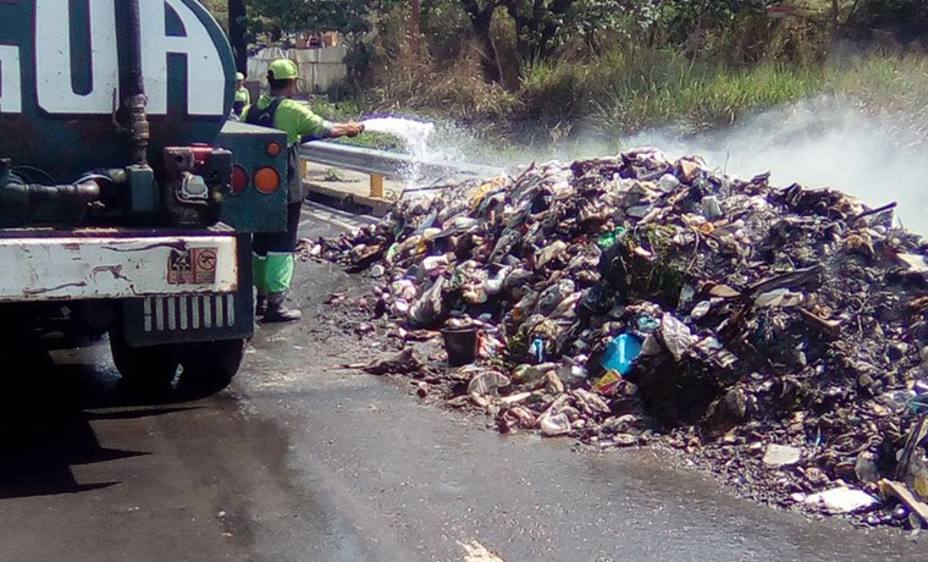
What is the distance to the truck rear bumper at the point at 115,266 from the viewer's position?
4.68 metres

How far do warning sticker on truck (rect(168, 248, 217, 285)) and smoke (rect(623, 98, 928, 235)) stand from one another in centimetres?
615

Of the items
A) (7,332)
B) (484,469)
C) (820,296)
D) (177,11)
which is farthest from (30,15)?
(820,296)

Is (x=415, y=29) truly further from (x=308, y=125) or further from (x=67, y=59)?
(x=67, y=59)

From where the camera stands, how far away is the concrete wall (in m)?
30.6

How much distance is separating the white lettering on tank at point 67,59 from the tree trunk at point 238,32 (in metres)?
2.26

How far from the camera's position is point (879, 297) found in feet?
19.8

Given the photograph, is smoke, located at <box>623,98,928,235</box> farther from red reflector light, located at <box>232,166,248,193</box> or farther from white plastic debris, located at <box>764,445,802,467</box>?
red reflector light, located at <box>232,166,248,193</box>

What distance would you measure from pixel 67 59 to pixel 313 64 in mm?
28187

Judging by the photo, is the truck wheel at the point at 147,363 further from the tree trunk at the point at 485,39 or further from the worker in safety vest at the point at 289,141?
the tree trunk at the point at 485,39

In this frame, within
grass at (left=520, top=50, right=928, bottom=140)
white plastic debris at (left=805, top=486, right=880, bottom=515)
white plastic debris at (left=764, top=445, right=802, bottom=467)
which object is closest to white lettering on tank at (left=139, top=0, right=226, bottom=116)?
white plastic debris at (left=764, top=445, right=802, bottom=467)

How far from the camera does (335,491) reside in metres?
4.91

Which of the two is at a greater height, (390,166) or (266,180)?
(266,180)

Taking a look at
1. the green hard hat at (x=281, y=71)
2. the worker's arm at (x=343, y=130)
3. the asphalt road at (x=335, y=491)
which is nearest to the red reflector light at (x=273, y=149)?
the asphalt road at (x=335, y=491)

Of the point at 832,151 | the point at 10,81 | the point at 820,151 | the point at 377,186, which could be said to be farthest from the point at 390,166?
the point at 10,81
